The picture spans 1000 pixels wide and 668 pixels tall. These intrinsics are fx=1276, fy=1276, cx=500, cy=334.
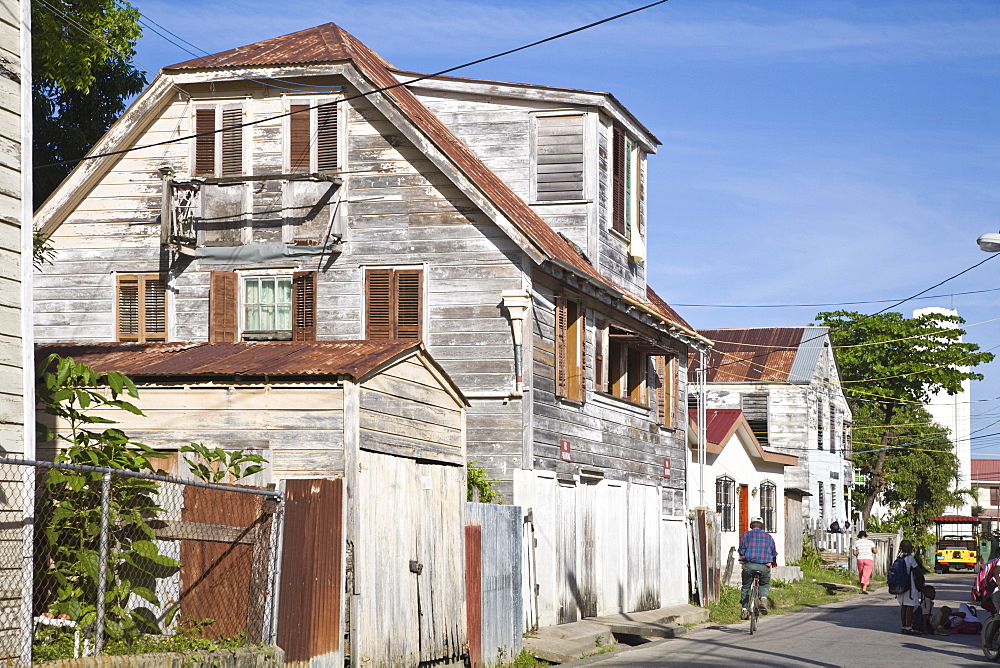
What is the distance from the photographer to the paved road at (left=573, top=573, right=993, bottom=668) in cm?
1622

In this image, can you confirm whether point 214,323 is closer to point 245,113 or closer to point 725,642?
point 245,113

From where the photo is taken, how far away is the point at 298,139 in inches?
798

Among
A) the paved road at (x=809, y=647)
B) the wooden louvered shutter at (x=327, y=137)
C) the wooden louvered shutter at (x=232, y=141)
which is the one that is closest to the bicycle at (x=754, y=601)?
the paved road at (x=809, y=647)

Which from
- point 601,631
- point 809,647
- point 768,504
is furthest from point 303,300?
point 768,504

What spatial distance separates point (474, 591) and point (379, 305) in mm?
6327

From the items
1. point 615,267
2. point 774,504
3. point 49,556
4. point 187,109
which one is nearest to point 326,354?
point 49,556

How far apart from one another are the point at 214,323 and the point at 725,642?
936 cm

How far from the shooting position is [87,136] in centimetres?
3056

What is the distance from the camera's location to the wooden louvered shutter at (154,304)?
815 inches

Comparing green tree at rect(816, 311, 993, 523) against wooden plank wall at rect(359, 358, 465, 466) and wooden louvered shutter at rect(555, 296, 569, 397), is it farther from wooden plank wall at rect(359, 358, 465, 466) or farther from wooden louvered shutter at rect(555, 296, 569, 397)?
wooden plank wall at rect(359, 358, 465, 466)

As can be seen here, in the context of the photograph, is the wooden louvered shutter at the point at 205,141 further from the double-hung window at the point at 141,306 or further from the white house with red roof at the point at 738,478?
the white house with red roof at the point at 738,478

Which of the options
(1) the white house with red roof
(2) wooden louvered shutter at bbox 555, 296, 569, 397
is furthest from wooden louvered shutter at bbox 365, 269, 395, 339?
(1) the white house with red roof

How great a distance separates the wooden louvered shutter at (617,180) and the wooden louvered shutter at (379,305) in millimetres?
5302

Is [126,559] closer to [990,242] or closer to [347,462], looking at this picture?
[347,462]
